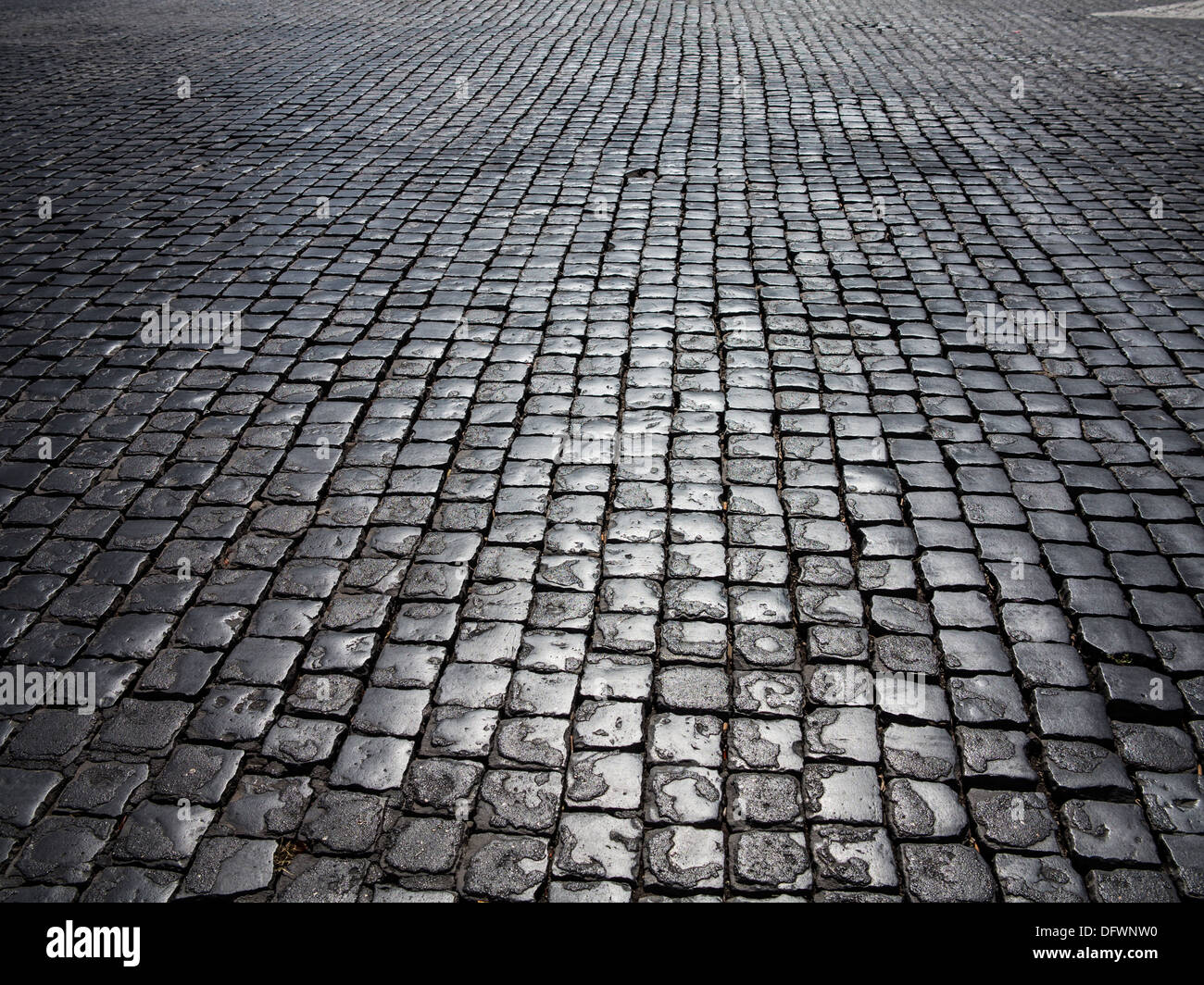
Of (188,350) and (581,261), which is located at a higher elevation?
(581,261)

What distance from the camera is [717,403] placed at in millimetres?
5102

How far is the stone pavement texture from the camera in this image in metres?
2.98

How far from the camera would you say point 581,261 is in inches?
266

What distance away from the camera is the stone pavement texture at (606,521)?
2982mm

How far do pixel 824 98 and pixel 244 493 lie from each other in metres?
9.19

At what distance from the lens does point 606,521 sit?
4293 mm

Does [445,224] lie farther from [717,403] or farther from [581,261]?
[717,403]
